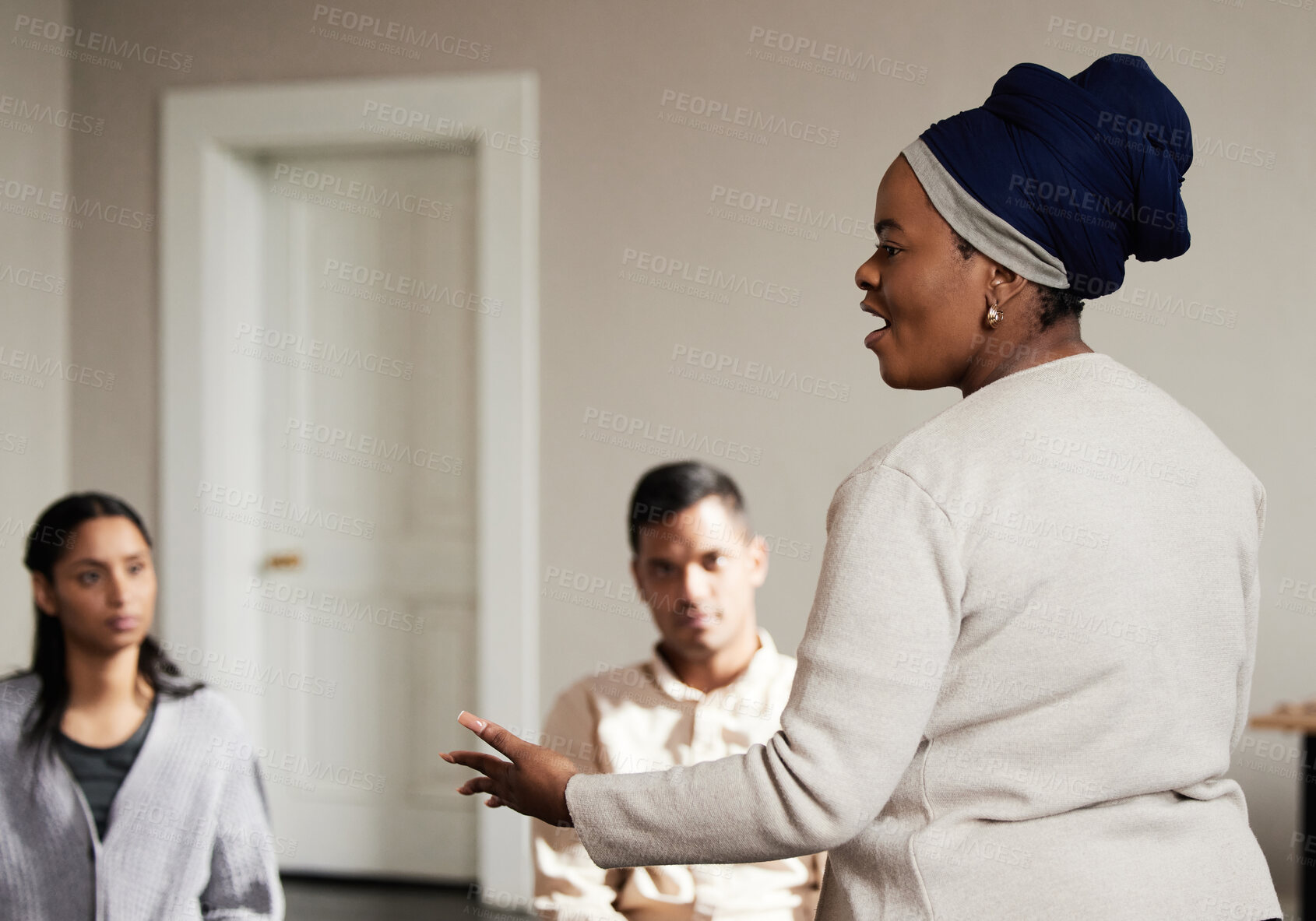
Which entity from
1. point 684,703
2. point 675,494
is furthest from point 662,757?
point 675,494

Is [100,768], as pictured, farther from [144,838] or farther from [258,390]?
[258,390]

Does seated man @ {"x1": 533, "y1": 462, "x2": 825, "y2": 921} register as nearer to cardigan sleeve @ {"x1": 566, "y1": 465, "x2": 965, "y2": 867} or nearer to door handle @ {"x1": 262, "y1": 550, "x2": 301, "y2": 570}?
cardigan sleeve @ {"x1": 566, "y1": 465, "x2": 965, "y2": 867}

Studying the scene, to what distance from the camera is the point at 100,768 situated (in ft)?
6.09

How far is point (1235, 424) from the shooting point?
10.2ft

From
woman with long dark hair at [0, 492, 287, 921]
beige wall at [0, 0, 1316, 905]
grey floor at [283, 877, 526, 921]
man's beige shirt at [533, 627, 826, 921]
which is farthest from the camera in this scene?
grey floor at [283, 877, 526, 921]

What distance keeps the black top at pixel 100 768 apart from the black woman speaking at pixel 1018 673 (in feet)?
4.02

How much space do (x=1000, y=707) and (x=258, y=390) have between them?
3.41m

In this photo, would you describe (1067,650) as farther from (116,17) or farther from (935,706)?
(116,17)

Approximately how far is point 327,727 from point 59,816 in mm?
2016

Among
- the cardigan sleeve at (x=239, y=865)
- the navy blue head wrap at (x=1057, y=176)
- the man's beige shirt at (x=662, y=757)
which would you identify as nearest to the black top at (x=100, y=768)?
the cardigan sleeve at (x=239, y=865)

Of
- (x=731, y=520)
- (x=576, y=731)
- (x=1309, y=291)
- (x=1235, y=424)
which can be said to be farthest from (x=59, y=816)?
(x=1309, y=291)

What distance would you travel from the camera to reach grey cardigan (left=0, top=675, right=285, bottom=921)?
1.79m

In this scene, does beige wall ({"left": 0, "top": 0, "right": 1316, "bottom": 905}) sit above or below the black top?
above

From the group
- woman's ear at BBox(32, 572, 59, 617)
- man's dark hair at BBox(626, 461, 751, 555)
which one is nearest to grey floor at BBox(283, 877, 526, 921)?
woman's ear at BBox(32, 572, 59, 617)
